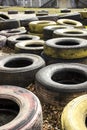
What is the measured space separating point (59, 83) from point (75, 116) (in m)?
1.08

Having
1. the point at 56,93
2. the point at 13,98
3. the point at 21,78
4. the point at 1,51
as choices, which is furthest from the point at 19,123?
the point at 1,51

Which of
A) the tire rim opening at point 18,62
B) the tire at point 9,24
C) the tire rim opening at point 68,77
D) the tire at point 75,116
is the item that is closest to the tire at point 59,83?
the tire rim opening at point 68,77

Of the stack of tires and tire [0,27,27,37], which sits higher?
the stack of tires

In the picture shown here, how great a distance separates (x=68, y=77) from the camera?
3729 millimetres

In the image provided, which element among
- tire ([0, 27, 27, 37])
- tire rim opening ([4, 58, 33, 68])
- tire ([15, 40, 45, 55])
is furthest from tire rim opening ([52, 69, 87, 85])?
tire ([0, 27, 27, 37])

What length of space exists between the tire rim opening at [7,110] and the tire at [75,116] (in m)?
0.65

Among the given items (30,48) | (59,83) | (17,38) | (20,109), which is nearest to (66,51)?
(59,83)

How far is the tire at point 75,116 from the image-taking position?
2158mm

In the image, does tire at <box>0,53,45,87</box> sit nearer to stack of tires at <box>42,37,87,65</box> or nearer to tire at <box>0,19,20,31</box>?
stack of tires at <box>42,37,87,65</box>

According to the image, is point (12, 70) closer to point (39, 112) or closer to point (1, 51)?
point (39, 112)

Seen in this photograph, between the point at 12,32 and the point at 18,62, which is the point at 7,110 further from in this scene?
the point at 12,32

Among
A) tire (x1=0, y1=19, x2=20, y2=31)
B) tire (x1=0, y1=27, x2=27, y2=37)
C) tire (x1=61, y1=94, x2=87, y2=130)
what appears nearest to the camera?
tire (x1=61, y1=94, x2=87, y2=130)

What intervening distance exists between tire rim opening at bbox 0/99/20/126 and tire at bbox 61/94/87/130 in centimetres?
65

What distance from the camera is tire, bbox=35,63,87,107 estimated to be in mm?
3076
